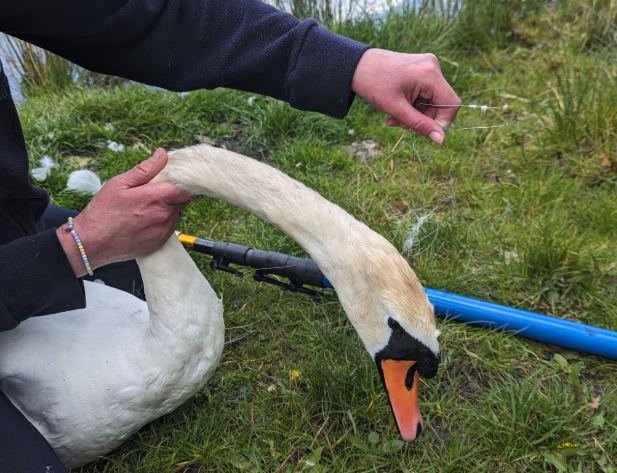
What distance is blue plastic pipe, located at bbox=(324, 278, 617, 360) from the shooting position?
8.38 ft

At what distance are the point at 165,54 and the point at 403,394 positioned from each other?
1.62m

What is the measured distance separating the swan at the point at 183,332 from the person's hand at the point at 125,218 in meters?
0.07

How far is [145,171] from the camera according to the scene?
2045 millimetres

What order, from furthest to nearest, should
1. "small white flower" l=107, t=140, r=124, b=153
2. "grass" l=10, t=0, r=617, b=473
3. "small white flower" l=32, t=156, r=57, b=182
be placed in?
"small white flower" l=107, t=140, r=124, b=153, "small white flower" l=32, t=156, r=57, b=182, "grass" l=10, t=0, r=617, b=473

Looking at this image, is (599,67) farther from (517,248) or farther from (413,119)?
(413,119)

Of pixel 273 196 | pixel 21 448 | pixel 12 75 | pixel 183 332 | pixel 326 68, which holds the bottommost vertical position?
pixel 12 75

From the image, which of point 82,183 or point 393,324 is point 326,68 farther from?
point 82,183

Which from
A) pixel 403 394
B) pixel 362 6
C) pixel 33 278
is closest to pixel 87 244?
Result: pixel 33 278

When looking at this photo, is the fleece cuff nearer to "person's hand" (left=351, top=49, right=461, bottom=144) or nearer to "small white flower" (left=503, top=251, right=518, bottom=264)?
"person's hand" (left=351, top=49, right=461, bottom=144)

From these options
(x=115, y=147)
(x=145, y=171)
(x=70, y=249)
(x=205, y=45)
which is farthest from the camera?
(x=115, y=147)

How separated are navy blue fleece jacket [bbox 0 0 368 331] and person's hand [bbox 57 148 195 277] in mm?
98

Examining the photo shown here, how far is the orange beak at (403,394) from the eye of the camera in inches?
76.3

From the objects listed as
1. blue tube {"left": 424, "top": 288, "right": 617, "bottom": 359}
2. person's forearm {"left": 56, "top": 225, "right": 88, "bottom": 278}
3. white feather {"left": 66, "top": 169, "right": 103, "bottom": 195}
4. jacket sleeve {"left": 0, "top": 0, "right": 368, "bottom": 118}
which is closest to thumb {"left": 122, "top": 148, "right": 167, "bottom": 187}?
person's forearm {"left": 56, "top": 225, "right": 88, "bottom": 278}

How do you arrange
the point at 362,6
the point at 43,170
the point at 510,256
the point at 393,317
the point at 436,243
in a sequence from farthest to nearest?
the point at 362,6 → the point at 43,170 → the point at 436,243 → the point at 510,256 → the point at 393,317
